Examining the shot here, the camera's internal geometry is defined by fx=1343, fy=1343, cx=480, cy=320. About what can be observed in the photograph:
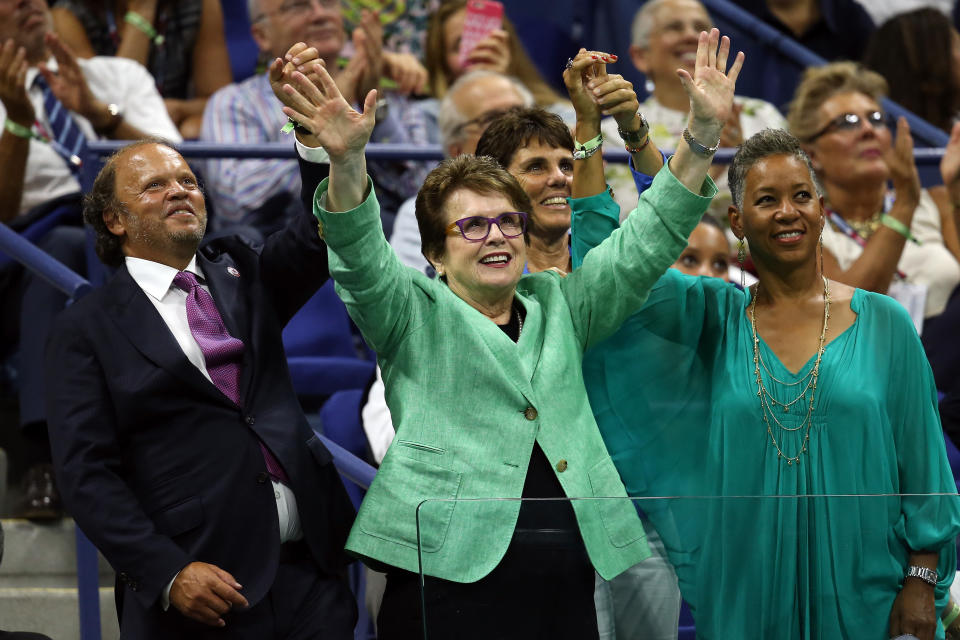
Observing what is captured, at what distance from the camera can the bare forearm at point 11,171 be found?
381 centimetres

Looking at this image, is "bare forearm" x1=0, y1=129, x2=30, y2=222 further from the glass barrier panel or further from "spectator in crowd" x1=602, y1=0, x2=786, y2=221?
the glass barrier panel

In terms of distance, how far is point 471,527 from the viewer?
1.99 metres

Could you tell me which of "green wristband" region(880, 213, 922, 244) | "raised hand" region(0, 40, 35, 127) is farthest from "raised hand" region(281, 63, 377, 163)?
"green wristband" region(880, 213, 922, 244)

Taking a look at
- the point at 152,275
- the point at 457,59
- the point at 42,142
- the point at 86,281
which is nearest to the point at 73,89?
the point at 42,142

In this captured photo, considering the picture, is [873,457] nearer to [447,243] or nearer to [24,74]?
[447,243]

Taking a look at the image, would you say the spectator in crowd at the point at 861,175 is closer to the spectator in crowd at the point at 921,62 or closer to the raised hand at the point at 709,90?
the spectator in crowd at the point at 921,62

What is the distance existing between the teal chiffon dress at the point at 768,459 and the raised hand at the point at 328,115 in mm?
502

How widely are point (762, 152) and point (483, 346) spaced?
69 centimetres

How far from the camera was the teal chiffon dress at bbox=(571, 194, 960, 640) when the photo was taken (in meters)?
1.94

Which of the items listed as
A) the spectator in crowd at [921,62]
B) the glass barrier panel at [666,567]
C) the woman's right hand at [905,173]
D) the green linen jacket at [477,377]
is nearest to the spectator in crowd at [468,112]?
the woman's right hand at [905,173]

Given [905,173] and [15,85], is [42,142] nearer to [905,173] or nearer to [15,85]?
[15,85]

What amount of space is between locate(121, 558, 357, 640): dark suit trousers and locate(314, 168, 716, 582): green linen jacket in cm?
21

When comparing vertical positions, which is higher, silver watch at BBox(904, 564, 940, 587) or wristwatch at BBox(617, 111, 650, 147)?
wristwatch at BBox(617, 111, 650, 147)

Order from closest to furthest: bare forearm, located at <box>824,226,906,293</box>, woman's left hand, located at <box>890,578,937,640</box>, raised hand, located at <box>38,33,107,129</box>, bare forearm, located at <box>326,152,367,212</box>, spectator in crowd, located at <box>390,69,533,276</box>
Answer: woman's left hand, located at <box>890,578,937,640</box>, bare forearm, located at <box>326,152,367,212</box>, spectator in crowd, located at <box>390,69,533,276</box>, bare forearm, located at <box>824,226,906,293</box>, raised hand, located at <box>38,33,107,129</box>
